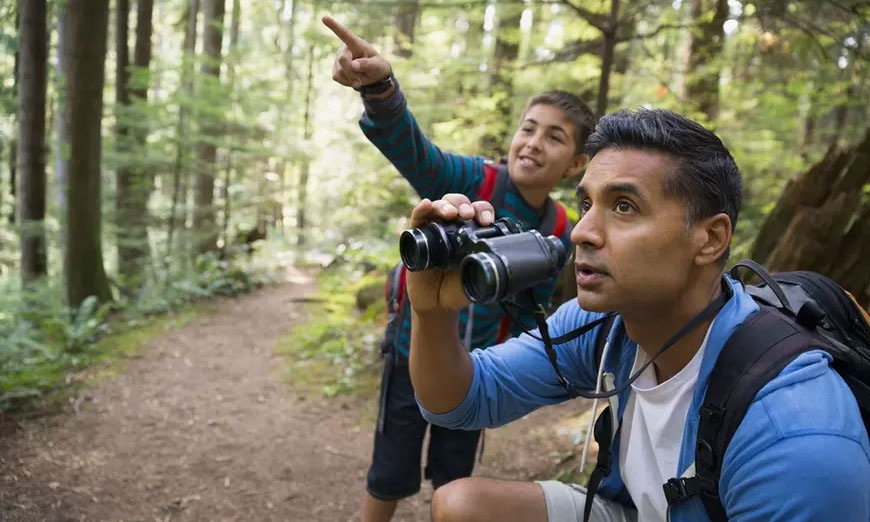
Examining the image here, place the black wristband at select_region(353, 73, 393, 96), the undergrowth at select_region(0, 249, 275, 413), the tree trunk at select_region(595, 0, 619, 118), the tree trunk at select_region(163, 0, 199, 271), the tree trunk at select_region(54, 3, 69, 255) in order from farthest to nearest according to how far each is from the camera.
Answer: the tree trunk at select_region(163, 0, 199, 271) < the tree trunk at select_region(54, 3, 69, 255) < the undergrowth at select_region(0, 249, 275, 413) < the tree trunk at select_region(595, 0, 619, 118) < the black wristband at select_region(353, 73, 393, 96)

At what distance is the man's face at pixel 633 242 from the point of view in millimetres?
1652

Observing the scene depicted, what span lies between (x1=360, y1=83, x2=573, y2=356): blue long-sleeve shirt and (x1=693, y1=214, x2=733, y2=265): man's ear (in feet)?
2.63

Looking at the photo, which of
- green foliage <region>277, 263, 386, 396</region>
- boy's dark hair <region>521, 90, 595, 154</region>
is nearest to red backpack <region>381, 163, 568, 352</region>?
boy's dark hair <region>521, 90, 595, 154</region>

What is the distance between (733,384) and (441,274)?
92cm

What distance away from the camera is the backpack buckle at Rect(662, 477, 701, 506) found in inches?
60.8

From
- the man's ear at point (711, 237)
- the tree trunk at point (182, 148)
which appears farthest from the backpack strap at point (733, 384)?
the tree trunk at point (182, 148)

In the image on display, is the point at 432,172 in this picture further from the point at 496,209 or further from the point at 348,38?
the point at 348,38

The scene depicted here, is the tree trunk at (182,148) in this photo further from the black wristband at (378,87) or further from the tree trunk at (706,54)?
the black wristband at (378,87)

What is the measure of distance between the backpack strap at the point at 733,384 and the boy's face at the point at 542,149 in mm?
1472

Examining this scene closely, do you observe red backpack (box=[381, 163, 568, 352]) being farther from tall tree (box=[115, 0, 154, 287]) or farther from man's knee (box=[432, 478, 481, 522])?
tall tree (box=[115, 0, 154, 287])

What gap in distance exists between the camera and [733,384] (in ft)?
4.87

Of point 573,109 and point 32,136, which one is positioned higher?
point 573,109

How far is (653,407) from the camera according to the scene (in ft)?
5.97

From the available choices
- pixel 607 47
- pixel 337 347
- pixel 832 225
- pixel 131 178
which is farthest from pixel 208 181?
pixel 832 225
